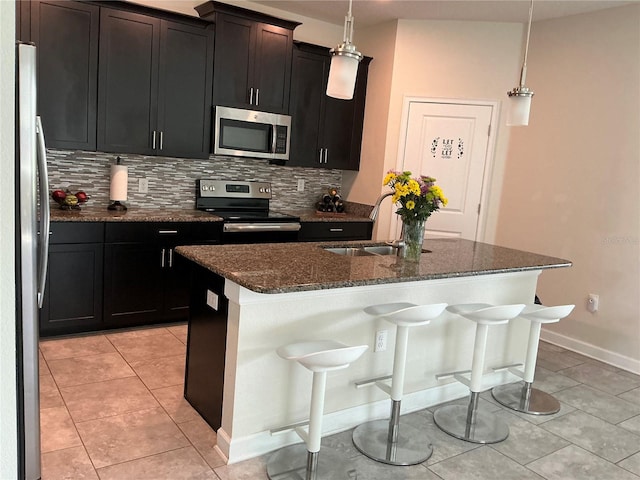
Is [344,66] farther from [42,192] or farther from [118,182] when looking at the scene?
[118,182]

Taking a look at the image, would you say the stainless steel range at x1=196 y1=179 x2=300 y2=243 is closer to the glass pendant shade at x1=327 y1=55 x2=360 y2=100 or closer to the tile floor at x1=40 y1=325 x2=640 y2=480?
the tile floor at x1=40 y1=325 x2=640 y2=480

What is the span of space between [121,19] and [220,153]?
123 cm

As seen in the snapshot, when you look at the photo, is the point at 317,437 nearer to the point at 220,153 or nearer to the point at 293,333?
the point at 293,333

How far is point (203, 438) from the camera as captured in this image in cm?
268

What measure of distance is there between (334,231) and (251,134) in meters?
1.18

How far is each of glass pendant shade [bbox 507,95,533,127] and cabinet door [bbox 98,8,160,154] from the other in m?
2.63

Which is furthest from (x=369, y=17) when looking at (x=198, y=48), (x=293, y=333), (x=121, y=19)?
(x=293, y=333)

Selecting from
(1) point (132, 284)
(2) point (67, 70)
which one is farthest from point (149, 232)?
(2) point (67, 70)

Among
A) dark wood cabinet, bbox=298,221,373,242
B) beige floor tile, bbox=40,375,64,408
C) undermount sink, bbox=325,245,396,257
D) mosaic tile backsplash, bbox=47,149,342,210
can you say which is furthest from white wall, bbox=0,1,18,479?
dark wood cabinet, bbox=298,221,373,242

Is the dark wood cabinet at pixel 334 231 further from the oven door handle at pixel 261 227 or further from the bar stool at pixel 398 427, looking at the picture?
the bar stool at pixel 398 427

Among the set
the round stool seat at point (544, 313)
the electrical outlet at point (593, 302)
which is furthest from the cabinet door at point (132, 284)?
the electrical outlet at point (593, 302)

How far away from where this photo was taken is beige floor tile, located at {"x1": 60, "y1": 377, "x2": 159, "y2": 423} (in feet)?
9.35

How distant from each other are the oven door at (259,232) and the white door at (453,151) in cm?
112

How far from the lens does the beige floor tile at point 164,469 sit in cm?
234
